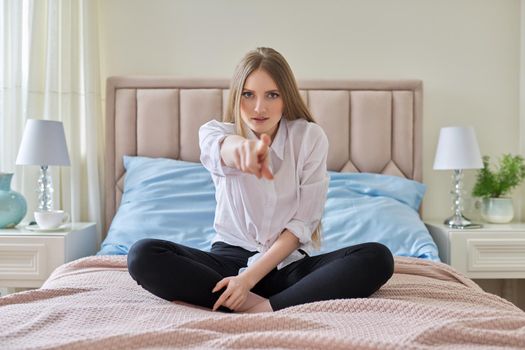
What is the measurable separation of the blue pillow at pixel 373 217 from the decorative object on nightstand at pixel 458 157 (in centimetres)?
21

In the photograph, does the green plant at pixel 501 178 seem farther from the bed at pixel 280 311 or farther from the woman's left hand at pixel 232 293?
the woman's left hand at pixel 232 293

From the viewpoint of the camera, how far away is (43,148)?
96.0 inches

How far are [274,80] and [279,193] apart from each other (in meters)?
0.31

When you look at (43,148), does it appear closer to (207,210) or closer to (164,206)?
(164,206)

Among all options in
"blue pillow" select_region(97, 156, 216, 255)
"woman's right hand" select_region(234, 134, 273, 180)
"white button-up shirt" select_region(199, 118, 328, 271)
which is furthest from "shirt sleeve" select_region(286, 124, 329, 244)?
"blue pillow" select_region(97, 156, 216, 255)

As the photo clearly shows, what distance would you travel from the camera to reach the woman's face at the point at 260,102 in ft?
5.41

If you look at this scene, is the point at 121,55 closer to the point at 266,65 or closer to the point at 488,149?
the point at 266,65

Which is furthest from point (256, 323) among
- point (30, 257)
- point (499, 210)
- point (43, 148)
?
point (499, 210)

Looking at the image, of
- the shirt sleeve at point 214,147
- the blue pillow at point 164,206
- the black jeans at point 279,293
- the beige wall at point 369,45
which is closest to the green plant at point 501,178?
the beige wall at point 369,45

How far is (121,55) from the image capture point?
2.93 m

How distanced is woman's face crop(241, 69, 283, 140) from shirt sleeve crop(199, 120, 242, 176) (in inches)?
3.0

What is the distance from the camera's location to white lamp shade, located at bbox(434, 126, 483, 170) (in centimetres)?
261

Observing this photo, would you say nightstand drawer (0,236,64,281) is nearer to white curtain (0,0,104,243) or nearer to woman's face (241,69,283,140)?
white curtain (0,0,104,243)

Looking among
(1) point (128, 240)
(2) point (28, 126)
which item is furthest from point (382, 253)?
(2) point (28, 126)
